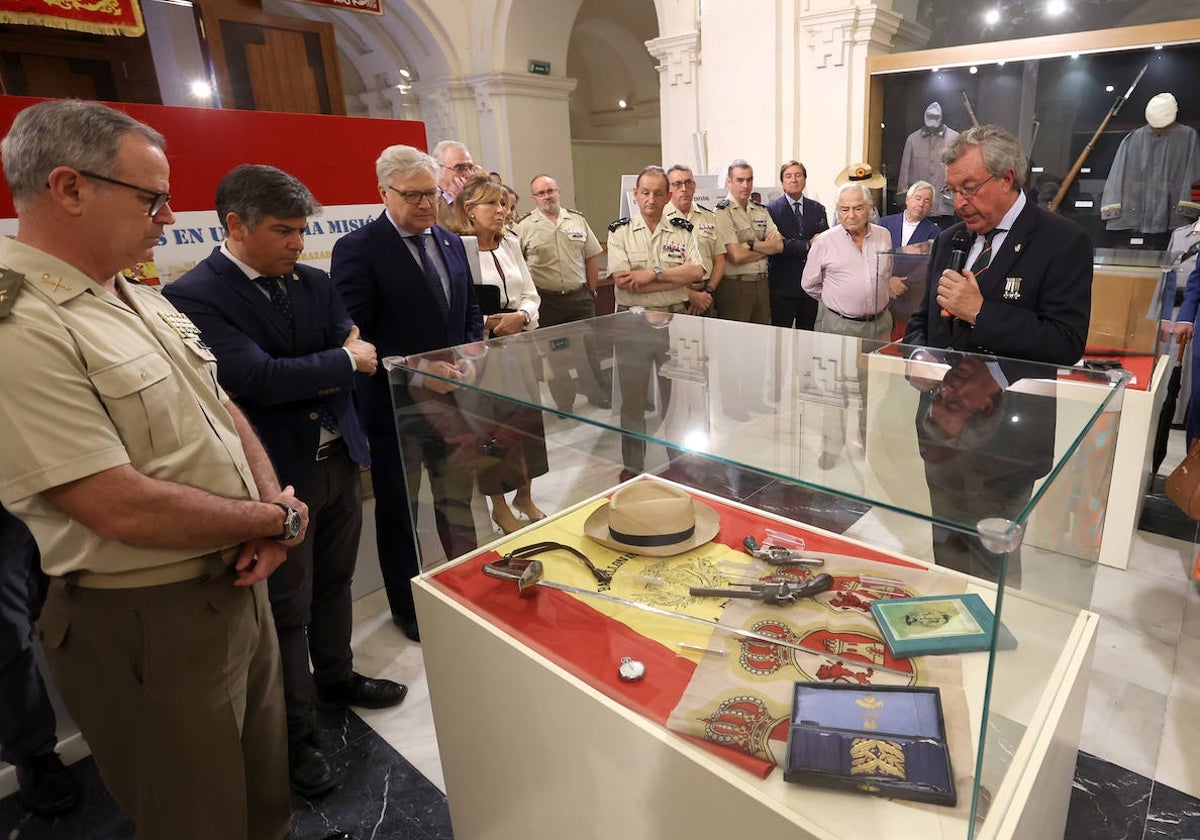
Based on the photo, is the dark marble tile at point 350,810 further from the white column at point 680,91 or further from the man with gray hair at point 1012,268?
the white column at point 680,91

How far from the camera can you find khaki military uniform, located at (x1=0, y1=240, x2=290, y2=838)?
1133 millimetres

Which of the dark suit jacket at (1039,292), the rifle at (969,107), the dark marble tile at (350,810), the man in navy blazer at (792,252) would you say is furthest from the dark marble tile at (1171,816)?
the rifle at (969,107)

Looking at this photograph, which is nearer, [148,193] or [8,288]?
[8,288]

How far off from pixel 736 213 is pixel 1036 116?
302cm

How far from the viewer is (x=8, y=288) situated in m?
1.12

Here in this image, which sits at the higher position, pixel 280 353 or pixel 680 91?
pixel 680 91

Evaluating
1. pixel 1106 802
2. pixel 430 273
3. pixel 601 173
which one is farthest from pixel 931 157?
pixel 601 173

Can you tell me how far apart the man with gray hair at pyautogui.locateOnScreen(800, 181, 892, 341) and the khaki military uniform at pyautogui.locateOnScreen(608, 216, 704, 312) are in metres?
0.81

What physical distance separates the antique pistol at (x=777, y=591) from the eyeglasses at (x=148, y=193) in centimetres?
124

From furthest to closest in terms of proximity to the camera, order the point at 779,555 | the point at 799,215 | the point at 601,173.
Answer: the point at 601,173, the point at 799,215, the point at 779,555

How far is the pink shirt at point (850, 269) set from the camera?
4.25 m

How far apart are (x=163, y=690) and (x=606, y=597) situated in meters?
0.86

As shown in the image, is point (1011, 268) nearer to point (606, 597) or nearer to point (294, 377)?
point (606, 597)

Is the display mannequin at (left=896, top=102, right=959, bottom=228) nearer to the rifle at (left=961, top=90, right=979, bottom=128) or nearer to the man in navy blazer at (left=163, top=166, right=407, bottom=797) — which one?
the rifle at (left=961, top=90, right=979, bottom=128)
